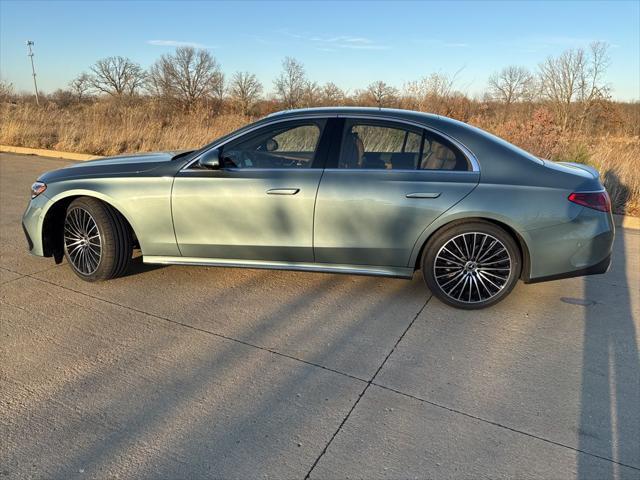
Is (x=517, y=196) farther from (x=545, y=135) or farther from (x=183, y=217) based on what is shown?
(x=545, y=135)

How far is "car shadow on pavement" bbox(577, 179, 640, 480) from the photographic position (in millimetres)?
2279

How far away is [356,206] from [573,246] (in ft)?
5.70

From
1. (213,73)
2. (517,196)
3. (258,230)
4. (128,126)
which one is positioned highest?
(213,73)

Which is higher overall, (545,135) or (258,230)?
(545,135)

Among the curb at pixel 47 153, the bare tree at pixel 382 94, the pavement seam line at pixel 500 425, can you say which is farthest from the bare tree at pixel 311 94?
the pavement seam line at pixel 500 425

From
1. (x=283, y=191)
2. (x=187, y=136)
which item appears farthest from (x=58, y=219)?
(x=187, y=136)

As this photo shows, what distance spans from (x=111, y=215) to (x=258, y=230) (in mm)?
1367

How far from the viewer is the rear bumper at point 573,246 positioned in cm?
355

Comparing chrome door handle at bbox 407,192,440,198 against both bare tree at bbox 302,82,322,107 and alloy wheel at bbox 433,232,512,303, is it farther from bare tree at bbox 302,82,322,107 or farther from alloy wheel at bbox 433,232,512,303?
bare tree at bbox 302,82,322,107

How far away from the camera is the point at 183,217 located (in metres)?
3.95

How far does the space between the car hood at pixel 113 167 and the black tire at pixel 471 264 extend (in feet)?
8.37

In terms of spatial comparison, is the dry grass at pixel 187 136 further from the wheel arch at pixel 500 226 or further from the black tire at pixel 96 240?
the black tire at pixel 96 240

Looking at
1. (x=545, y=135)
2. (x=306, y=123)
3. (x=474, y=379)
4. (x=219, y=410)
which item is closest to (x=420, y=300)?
(x=474, y=379)

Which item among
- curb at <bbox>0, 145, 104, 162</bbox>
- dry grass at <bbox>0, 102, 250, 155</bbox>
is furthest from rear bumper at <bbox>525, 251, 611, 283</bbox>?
curb at <bbox>0, 145, 104, 162</bbox>
